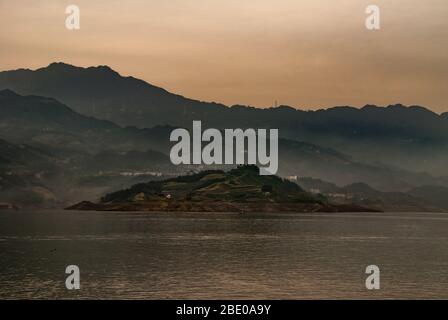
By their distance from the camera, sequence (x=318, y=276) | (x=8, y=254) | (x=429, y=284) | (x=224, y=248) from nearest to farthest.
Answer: (x=429, y=284)
(x=318, y=276)
(x=8, y=254)
(x=224, y=248)

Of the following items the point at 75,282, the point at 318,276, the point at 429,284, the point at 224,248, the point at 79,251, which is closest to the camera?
the point at 75,282

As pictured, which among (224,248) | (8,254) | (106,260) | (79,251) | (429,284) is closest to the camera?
(429,284)

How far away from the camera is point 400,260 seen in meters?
156

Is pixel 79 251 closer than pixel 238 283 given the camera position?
No

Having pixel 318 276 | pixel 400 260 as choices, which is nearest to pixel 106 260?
pixel 318 276

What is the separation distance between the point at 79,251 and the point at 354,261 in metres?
72.5
